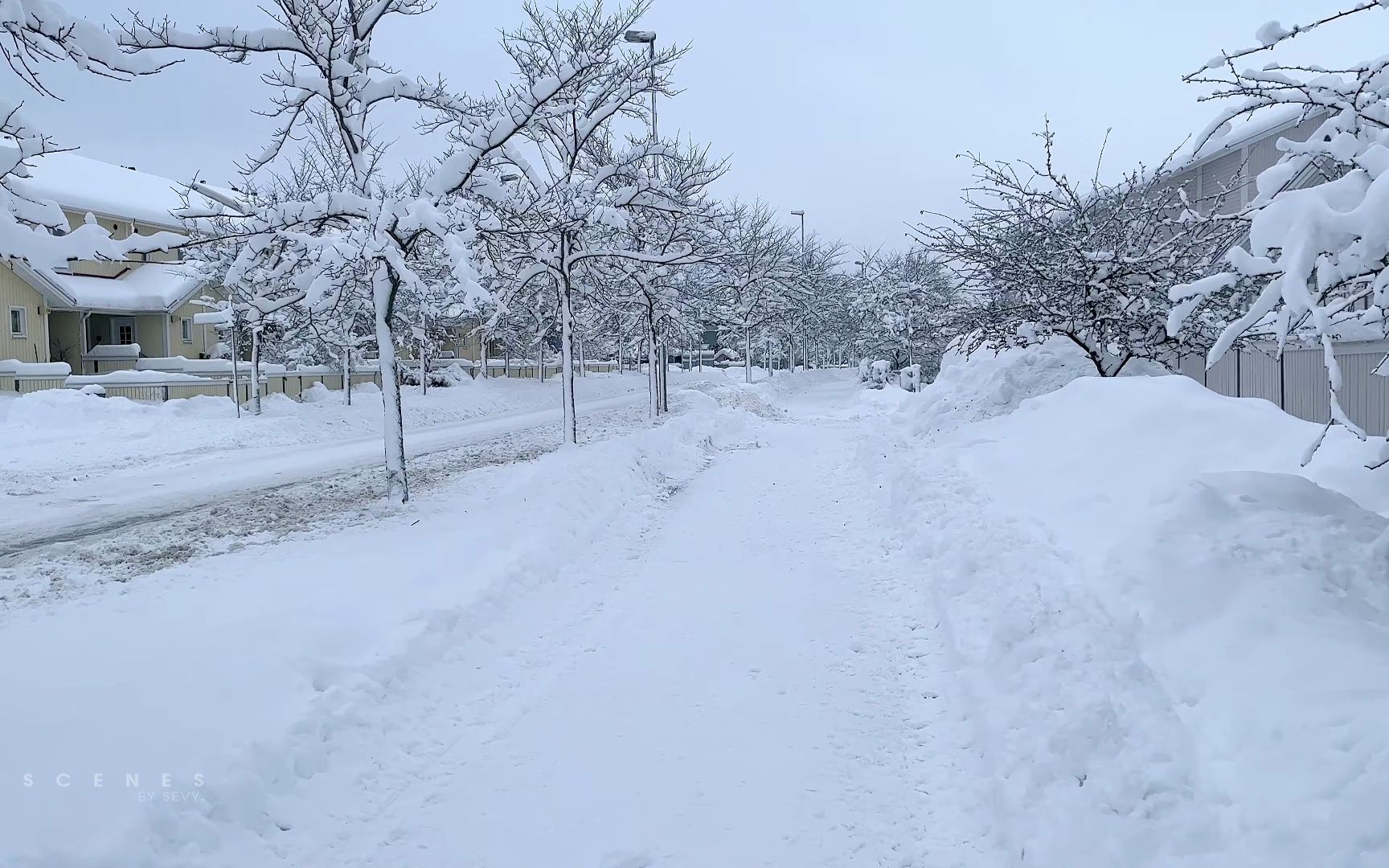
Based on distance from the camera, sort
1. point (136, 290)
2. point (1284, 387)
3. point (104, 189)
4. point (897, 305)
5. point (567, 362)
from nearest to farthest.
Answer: point (1284, 387), point (567, 362), point (136, 290), point (104, 189), point (897, 305)

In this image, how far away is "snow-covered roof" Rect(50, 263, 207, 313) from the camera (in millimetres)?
33062

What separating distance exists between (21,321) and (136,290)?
6.09m


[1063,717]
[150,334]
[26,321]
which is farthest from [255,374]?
[1063,717]

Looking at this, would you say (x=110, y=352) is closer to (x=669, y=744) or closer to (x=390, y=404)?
(x=390, y=404)

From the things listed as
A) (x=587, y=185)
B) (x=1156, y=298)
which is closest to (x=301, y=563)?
(x=587, y=185)

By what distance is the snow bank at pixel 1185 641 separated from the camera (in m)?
3.42

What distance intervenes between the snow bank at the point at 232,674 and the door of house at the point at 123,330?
34.5 metres

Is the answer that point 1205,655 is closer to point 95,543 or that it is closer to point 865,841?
point 865,841

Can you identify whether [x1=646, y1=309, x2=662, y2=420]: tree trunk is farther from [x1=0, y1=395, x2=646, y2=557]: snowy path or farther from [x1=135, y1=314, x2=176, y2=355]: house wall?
[x1=135, y1=314, x2=176, y2=355]: house wall

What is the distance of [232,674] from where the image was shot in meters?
5.12

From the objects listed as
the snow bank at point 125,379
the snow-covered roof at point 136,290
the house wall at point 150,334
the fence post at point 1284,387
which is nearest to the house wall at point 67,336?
the snow-covered roof at point 136,290

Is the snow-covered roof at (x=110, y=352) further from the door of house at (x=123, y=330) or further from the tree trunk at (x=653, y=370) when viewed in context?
the tree trunk at (x=653, y=370)

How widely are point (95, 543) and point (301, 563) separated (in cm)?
317

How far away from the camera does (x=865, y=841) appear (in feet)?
13.1
